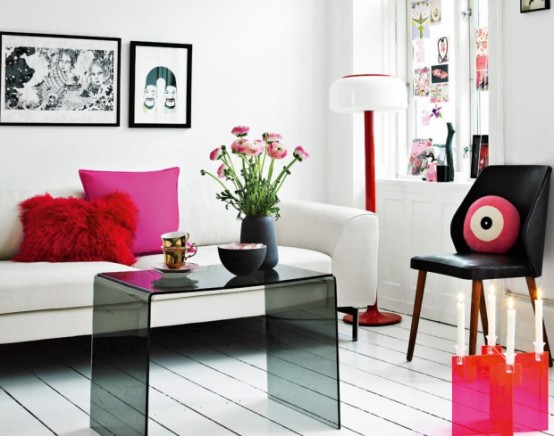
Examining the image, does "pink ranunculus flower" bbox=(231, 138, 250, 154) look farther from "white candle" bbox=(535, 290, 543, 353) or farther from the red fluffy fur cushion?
"white candle" bbox=(535, 290, 543, 353)

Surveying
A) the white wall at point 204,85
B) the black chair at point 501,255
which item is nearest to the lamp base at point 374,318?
the black chair at point 501,255

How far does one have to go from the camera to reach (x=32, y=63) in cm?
454

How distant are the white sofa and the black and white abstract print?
529mm

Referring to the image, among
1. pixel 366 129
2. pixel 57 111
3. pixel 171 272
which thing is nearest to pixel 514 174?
pixel 366 129

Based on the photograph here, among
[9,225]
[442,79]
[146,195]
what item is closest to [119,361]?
[9,225]

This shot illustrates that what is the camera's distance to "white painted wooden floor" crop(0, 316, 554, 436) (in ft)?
9.98

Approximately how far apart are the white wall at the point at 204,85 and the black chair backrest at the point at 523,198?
1.51 m

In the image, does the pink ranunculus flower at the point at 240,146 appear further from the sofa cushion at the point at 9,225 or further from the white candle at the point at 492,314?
the sofa cushion at the point at 9,225

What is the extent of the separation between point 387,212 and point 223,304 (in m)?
1.65

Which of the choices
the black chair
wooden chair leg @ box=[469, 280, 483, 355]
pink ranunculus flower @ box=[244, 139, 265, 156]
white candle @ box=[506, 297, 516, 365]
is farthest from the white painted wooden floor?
pink ranunculus flower @ box=[244, 139, 265, 156]

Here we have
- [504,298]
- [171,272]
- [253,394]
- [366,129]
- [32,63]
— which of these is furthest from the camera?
[366,129]

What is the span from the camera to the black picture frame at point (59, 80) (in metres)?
4.50

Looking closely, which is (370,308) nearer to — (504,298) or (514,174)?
(504,298)

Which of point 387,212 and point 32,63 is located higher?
point 32,63
